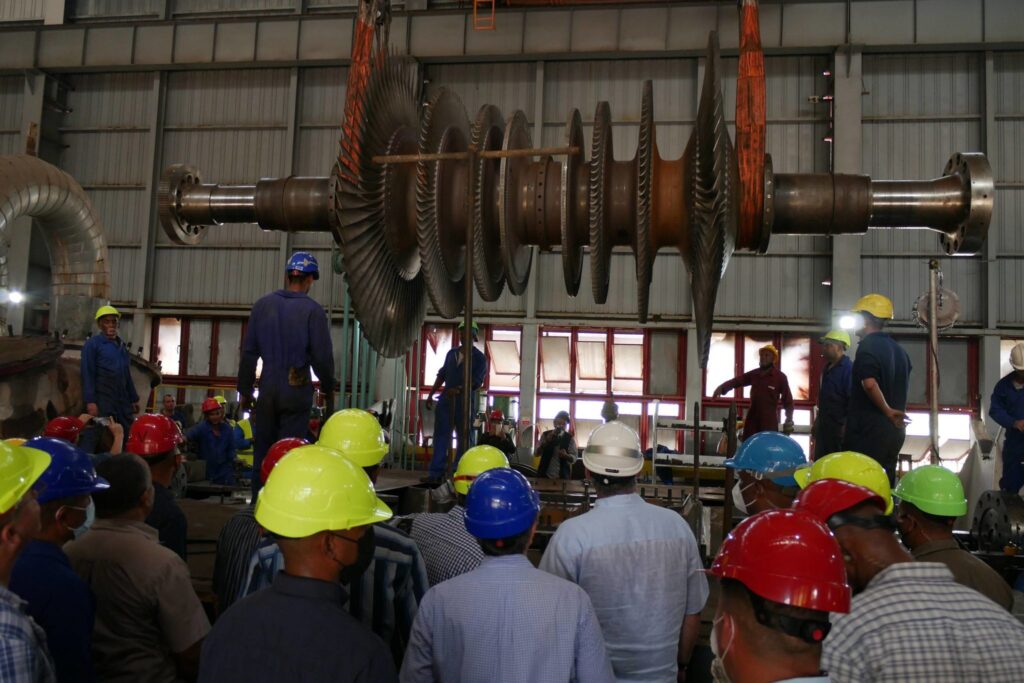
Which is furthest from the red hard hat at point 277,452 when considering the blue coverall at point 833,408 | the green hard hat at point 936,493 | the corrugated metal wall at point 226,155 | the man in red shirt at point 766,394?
the corrugated metal wall at point 226,155

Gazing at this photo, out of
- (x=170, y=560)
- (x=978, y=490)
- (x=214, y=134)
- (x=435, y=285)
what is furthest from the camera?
(x=214, y=134)

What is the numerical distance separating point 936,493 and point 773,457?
0.59 m

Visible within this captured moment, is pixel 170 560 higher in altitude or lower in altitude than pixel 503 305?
lower

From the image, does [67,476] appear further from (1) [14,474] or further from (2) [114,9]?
(2) [114,9]

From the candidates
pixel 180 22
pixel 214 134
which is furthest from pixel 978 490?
pixel 180 22

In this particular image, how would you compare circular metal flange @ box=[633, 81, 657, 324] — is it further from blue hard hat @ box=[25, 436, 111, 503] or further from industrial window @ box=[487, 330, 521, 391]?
industrial window @ box=[487, 330, 521, 391]

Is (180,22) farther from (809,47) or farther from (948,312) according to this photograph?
(948,312)

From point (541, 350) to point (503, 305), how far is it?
98 cm

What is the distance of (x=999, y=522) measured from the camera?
4.62m

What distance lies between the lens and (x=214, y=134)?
14.1 meters

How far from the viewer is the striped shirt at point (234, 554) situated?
269 cm

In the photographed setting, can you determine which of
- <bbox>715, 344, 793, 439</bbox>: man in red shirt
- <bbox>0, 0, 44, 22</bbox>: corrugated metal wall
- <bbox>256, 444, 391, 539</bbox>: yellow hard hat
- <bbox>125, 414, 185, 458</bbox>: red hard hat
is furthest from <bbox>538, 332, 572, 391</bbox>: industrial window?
<bbox>256, 444, 391, 539</bbox>: yellow hard hat

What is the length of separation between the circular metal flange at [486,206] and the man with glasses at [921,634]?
1.57m

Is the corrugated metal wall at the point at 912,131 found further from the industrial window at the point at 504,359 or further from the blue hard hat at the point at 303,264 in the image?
the blue hard hat at the point at 303,264
